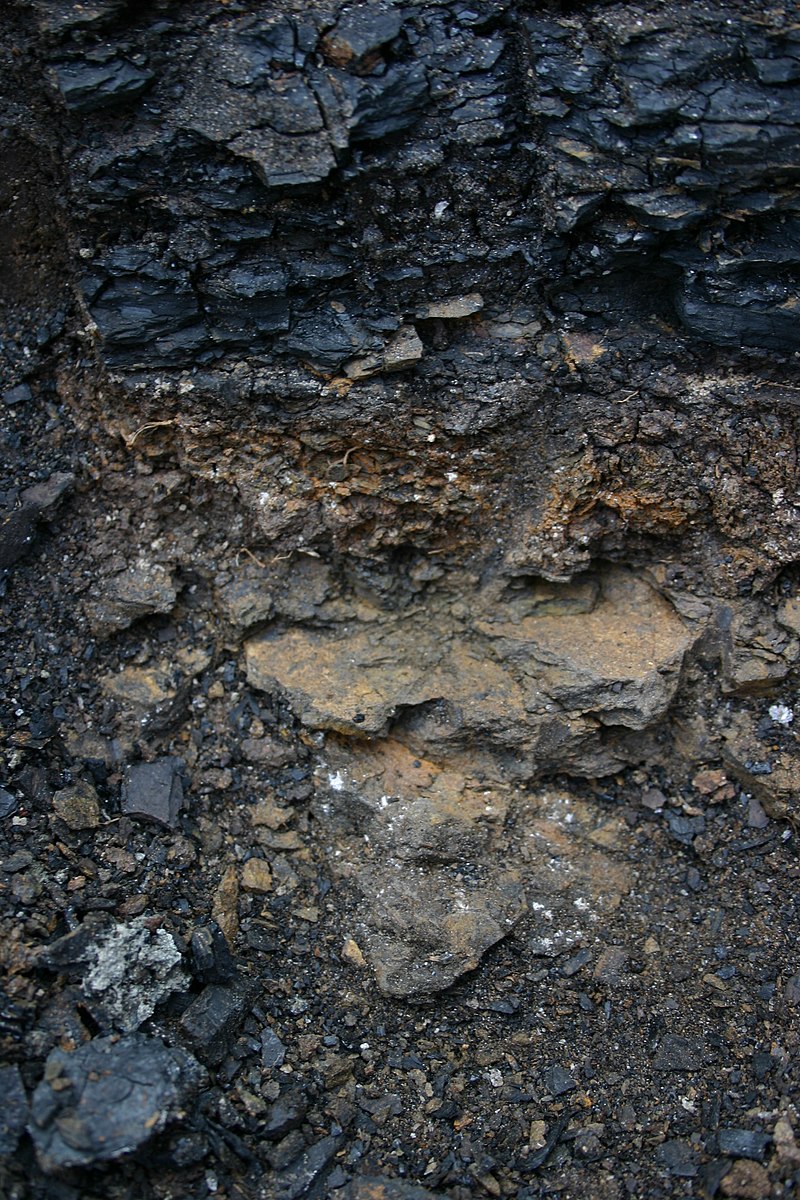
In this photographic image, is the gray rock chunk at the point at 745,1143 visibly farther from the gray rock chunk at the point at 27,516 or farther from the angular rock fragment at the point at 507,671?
the gray rock chunk at the point at 27,516

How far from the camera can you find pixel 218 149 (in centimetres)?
322

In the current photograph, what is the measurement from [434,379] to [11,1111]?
2.79 metres

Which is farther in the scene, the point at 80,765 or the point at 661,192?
the point at 80,765

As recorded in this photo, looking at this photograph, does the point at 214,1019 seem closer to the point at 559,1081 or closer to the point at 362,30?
the point at 559,1081

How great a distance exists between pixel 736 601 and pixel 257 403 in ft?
6.65

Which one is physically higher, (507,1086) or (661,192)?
(661,192)

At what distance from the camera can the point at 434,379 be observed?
364 cm

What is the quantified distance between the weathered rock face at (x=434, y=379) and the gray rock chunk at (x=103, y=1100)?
2.63 feet

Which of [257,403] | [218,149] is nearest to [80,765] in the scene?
[257,403]

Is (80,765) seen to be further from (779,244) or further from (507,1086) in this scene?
(779,244)

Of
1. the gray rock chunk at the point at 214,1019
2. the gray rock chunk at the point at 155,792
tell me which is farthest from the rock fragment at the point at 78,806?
the gray rock chunk at the point at 214,1019

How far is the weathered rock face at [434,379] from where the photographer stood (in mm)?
3150

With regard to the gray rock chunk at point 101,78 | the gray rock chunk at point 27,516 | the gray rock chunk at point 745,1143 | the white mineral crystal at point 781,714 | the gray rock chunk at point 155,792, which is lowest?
the gray rock chunk at point 745,1143

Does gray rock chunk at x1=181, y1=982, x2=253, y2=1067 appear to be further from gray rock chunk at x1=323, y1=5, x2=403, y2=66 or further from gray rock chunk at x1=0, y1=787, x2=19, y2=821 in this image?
gray rock chunk at x1=323, y1=5, x2=403, y2=66
